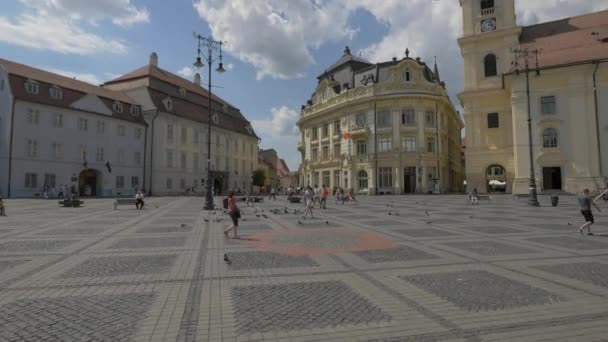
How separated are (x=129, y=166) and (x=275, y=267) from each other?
45.3 meters

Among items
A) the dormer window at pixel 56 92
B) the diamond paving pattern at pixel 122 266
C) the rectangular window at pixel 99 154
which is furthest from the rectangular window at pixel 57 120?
the diamond paving pattern at pixel 122 266

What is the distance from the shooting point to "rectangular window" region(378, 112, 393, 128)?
159ft

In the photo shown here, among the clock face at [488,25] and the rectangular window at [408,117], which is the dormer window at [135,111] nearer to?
the rectangular window at [408,117]

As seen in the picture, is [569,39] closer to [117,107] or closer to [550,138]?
[550,138]

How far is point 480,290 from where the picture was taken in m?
5.76

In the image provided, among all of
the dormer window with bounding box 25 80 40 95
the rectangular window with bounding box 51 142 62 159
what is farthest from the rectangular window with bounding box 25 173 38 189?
the dormer window with bounding box 25 80 40 95

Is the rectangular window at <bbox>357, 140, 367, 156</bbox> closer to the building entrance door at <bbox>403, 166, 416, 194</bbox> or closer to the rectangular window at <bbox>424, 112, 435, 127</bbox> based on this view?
the building entrance door at <bbox>403, 166, 416, 194</bbox>

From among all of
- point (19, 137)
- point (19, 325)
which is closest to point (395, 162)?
point (19, 137)

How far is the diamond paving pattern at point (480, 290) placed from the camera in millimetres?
5137

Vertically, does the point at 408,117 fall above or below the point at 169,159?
above

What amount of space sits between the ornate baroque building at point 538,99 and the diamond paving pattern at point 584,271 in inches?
1215

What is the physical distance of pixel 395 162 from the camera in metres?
47.4

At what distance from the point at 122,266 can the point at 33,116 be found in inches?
1524

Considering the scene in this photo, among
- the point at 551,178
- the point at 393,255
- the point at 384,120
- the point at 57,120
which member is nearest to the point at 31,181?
the point at 57,120
